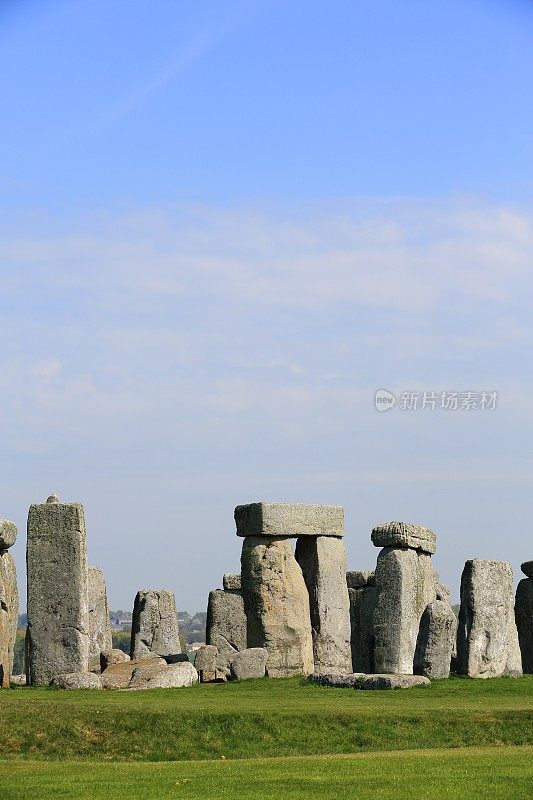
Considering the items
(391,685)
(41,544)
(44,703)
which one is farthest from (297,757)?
(41,544)

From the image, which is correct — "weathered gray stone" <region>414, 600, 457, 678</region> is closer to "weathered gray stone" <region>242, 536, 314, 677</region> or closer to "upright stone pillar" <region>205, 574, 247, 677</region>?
"weathered gray stone" <region>242, 536, 314, 677</region>

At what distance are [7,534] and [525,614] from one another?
458 inches

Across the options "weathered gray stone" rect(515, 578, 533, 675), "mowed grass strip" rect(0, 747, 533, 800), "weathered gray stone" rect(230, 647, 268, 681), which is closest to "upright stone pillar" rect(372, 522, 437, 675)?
"weathered gray stone" rect(230, 647, 268, 681)

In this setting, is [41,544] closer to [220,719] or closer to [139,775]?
[220,719]

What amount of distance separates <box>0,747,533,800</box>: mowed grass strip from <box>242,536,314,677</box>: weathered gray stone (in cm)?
882

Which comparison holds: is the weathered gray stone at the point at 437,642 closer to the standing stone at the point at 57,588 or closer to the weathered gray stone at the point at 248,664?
the weathered gray stone at the point at 248,664

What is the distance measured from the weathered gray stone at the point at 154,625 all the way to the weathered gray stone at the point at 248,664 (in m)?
5.85

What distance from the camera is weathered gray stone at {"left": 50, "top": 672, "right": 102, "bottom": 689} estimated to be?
22828 millimetres

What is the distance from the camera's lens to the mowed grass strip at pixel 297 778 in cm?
1472

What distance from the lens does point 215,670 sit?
25641 millimetres

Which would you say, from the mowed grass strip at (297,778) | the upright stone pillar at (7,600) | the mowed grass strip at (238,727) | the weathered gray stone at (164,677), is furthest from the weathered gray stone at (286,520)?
the mowed grass strip at (297,778)

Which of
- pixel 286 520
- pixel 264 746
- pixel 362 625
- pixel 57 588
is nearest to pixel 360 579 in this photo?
pixel 362 625

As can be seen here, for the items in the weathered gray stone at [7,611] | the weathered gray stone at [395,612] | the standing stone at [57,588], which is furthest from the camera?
the weathered gray stone at [395,612]

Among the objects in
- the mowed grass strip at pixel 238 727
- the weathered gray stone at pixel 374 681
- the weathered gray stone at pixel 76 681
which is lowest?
the mowed grass strip at pixel 238 727
